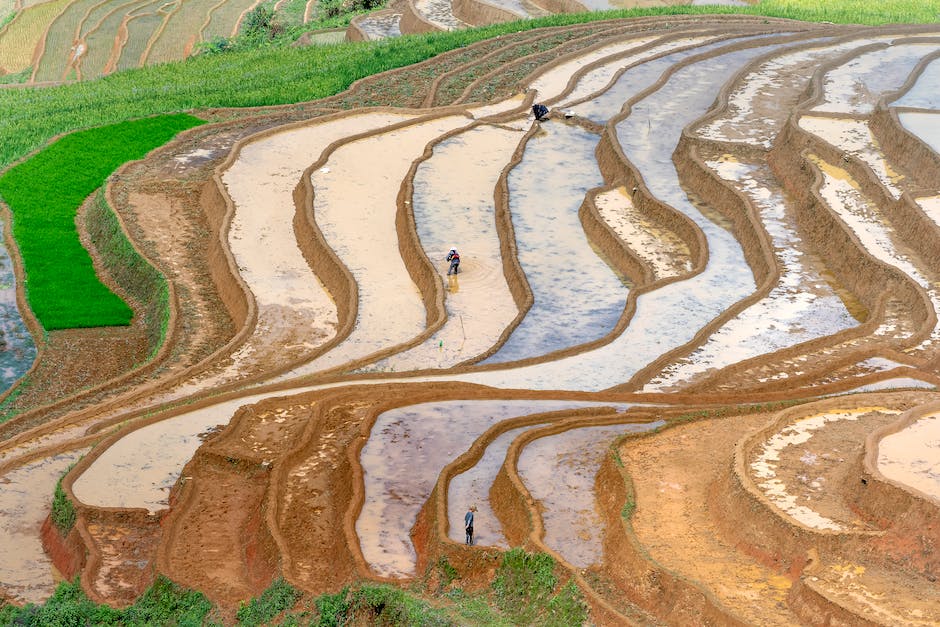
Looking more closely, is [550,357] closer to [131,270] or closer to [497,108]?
[131,270]

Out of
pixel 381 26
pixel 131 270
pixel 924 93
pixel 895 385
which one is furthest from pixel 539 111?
pixel 381 26

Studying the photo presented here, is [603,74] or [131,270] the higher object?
[603,74]

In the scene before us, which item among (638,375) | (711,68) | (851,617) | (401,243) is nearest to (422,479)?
(638,375)

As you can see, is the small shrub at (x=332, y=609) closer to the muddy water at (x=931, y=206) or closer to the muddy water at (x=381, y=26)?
the muddy water at (x=931, y=206)

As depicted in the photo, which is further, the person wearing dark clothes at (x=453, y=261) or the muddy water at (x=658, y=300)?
the person wearing dark clothes at (x=453, y=261)

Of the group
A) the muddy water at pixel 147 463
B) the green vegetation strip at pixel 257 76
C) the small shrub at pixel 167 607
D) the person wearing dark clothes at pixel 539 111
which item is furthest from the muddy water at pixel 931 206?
the green vegetation strip at pixel 257 76

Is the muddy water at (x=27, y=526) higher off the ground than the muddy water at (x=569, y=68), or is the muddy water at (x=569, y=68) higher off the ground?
the muddy water at (x=569, y=68)

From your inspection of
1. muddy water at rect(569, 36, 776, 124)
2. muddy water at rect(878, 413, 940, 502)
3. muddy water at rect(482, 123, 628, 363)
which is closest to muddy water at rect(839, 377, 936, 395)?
muddy water at rect(878, 413, 940, 502)
